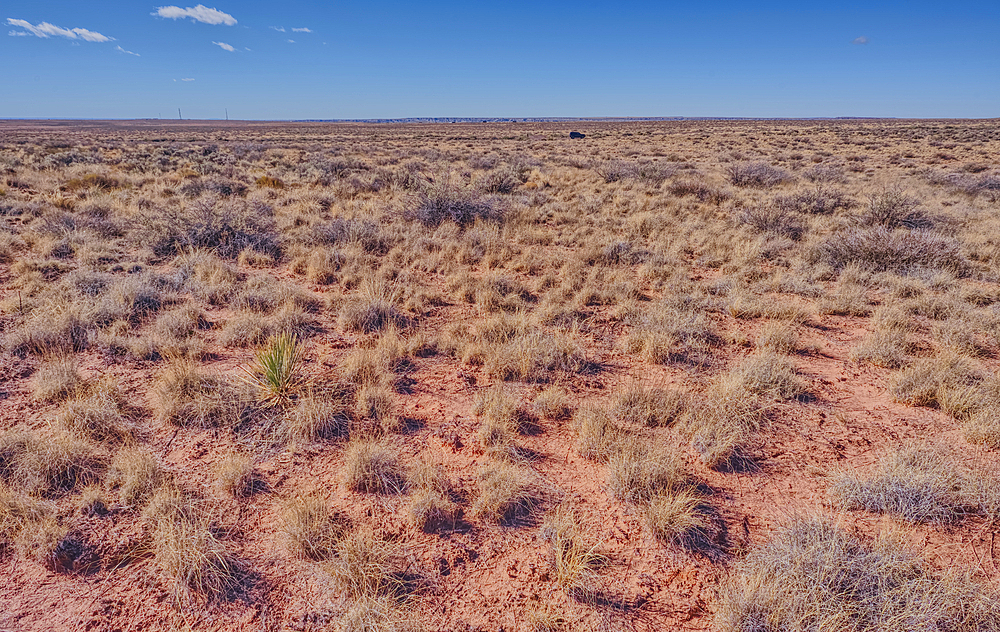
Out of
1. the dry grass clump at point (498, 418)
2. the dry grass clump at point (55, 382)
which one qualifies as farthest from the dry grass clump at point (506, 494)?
the dry grass clump at point (55, 382)

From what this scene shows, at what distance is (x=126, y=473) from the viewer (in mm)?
3271

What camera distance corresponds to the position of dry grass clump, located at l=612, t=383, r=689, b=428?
411 centimetres

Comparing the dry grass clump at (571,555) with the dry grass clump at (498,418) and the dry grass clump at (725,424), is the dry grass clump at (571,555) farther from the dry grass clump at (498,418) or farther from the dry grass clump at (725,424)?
the dry grass clump at (725,424)

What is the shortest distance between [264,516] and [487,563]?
1.43 m

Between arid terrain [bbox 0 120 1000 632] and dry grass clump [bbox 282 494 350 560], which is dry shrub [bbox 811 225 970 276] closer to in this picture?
arid terrain [bbox 0 120 1000 632]

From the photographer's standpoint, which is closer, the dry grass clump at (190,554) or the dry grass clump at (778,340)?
the dry grass clump at (190,554)

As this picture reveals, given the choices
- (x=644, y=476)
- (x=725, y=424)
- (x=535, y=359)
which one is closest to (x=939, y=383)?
(x=725, y=424)

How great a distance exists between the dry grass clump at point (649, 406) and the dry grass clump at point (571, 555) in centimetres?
125

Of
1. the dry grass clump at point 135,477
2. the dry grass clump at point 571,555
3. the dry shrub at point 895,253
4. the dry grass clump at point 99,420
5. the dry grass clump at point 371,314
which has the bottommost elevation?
the dry grass clump at point 571,555

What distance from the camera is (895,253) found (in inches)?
323

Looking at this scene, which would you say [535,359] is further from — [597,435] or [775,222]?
[775,222]

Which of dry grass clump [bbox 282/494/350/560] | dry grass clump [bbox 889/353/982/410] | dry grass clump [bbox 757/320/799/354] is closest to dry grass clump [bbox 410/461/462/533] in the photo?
dry grass clump [bbox 282/494/350/560]

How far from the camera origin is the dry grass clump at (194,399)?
13.0ft

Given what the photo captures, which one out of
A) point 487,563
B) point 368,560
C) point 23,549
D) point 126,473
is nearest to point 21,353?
point 126,473
